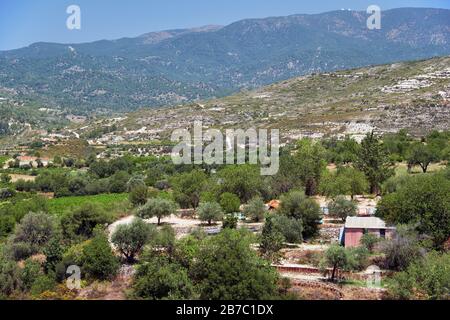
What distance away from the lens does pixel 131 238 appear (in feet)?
98.4

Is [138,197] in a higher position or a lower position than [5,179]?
higher

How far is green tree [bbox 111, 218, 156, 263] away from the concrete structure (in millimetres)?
11882

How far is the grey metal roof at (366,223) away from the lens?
31.3 m

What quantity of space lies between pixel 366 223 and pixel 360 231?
37.0 inches

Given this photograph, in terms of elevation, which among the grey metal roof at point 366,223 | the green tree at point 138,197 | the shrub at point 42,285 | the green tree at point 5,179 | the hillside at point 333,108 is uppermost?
the hillside at point 333,108

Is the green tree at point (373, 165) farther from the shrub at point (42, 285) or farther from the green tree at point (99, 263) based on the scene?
the shrub at point (42, 285)

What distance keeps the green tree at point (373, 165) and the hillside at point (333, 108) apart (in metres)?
51.5

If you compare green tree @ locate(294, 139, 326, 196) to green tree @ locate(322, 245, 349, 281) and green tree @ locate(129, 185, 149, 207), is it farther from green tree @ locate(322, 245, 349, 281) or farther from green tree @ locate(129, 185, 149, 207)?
green tree @ locate(322, 245, 349, 281)

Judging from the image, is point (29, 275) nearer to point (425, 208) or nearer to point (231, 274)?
point (231, 274)

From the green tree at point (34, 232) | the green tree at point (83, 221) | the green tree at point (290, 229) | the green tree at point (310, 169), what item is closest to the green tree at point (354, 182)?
the green tree at point (310, 169)

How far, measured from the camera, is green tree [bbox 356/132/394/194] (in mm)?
49281

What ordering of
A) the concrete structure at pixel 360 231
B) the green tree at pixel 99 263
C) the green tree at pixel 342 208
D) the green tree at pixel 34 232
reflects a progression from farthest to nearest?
1. the green tree at pixel 342 208
2. the green tree at pixel 34 232
3. the concrete structure at pixel 360 231
4. the green tree at pixel 99 263

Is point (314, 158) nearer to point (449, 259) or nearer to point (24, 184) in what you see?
point (449, 259)

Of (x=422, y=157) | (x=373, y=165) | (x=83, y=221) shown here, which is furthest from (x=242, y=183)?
(x=422, y=157)
